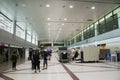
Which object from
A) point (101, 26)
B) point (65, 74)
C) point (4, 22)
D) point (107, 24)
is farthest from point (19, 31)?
point (65, 74)

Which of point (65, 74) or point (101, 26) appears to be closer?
point (65, 74)

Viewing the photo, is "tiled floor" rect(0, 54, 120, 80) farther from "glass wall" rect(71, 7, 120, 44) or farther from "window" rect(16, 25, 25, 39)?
"window" rect(16, 25, 25, 39)

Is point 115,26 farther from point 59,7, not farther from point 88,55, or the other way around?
point 59,7

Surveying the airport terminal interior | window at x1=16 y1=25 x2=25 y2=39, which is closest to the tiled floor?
the airport terminal interior

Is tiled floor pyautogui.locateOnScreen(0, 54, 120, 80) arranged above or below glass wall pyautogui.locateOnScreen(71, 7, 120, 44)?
below

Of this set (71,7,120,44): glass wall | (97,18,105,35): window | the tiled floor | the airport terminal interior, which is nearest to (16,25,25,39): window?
the airport terminal interior

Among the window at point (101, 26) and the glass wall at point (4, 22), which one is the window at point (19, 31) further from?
the window at point (101, 26)

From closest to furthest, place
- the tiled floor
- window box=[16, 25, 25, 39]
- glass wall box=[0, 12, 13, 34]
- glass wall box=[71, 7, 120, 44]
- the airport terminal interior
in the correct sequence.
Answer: the tiled floor < the airport terminal interior < glass wall box=[0, 12, 13, 34] < glass wall box=[71, 7, 120, 44] < window box=[16, 25, 25, 39]

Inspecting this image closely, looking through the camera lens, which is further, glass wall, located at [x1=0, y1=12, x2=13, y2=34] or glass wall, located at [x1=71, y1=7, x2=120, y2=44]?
glass wall, located at [x1=71, y1=7, x2=120, y2=44]

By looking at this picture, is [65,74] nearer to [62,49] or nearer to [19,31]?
[62,49]

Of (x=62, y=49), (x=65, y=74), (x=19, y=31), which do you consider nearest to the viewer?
(x=65, y=74)

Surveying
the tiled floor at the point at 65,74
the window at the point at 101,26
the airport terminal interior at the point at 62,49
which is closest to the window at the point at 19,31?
the airport terminal interior at the point at 62,49

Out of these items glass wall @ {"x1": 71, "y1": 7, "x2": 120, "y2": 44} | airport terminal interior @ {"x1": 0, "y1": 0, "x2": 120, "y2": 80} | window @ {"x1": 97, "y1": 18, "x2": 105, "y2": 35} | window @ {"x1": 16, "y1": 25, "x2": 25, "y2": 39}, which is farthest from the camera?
window @ {"x1": 16, "y1": 25, "x2": 25, "y2": 39}

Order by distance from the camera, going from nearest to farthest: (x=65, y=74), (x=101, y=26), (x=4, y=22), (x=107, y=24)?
(x=65, y=74)
(x=4, y=22)
(x=107, y=24)
(x=101, y=26)
